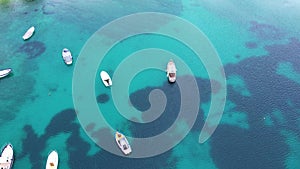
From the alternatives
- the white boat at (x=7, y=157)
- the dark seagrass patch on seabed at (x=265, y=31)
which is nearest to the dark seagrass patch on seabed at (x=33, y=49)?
the white boat at (x=7, y=157)

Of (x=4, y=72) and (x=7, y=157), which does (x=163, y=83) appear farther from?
(x=4, y=72)

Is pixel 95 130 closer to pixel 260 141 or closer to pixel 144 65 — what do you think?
pixel 144 65

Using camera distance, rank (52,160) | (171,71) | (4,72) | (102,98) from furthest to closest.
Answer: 1. (4,72)
2. (171,71)
3. (102,98)
4. (52,160)

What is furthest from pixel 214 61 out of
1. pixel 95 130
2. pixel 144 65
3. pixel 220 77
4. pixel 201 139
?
pixel 95 130

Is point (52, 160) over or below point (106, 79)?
below


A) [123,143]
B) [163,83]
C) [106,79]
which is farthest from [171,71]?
[123,143]

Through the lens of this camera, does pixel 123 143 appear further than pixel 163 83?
No

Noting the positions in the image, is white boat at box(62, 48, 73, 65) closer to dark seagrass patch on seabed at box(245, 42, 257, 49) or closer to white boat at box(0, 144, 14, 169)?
white boat at box(0, 144, 14, 169)
